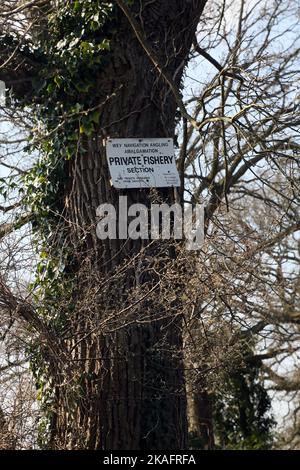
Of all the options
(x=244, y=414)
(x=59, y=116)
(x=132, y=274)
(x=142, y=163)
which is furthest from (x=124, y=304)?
(x=244, y=414)

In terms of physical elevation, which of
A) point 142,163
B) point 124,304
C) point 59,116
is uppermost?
point 59,116

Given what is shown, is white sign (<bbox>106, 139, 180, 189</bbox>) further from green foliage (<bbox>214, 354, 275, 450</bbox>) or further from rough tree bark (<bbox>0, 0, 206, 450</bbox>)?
green foliage (<bbox>214, 354, 275, 450</bbox>)

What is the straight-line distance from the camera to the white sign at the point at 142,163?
28.3 ft

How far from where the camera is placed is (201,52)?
32.1 ft

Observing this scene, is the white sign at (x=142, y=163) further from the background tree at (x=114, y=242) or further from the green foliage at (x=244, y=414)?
the green foliage at (x=244, y=414)

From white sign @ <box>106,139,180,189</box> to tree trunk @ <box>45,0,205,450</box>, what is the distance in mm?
84

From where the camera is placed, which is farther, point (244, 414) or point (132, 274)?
point (244, 414)

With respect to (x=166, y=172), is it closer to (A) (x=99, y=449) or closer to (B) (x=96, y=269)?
(B) (x=96, y=269)

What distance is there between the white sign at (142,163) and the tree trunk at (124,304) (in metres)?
0.08

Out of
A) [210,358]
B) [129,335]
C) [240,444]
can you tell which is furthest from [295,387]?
[129,335]

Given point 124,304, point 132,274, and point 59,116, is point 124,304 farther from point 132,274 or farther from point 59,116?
point 59,116

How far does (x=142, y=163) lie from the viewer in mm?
8719

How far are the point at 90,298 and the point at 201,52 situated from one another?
322 cm

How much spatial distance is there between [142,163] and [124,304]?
4.86ft
